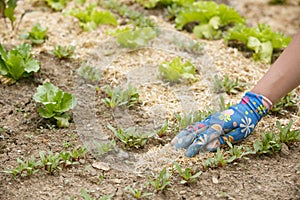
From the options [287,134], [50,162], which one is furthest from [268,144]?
[50,162]

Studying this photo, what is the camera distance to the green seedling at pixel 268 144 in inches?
95.1

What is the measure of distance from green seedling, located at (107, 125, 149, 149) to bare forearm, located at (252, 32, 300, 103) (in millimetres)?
644

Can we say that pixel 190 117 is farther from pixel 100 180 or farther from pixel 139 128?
pixel 100 180

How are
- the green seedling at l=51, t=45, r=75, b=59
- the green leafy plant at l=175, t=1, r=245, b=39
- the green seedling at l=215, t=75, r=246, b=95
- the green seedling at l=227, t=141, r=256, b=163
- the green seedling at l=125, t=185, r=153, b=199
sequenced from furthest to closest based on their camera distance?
the green leafy plant at l=175, t=1, r=245, b=39, the green seedling at l=51, t=45, r=75, b=59, the green seedling at l=215, t=75, r=246, b=95, the green seedling at l=227, t=141, r=256, b=163, the green seedling at l=125, t=185, r=153, b=199

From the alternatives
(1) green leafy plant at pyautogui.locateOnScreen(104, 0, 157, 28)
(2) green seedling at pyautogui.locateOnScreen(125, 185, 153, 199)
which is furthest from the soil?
(1) green leafy plant at pyautogui.locateOnScreen(104, 0, 157, 28)

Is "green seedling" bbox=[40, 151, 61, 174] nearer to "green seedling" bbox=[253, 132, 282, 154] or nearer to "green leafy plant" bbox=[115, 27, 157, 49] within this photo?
"green seedling" bbox=[253, 132, 282, 154]

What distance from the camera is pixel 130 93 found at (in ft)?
9.25

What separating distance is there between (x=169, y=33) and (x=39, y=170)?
170 centimetres

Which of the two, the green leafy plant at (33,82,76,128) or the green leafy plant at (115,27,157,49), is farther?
the green leafy plant at (115,27,157,49)

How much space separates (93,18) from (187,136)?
1.60 meters

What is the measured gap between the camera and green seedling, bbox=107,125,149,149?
8.14ft

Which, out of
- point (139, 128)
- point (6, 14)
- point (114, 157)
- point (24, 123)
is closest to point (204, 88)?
A: point (139, 128)

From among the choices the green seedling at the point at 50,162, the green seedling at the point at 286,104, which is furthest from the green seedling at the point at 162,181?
the green seedling at the point at 286,104

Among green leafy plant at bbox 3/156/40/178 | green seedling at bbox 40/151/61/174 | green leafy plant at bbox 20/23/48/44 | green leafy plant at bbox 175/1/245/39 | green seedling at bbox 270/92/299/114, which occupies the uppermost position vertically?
green leafy plant at bbox 175/1/245/39
